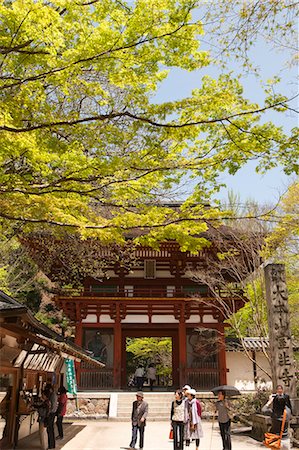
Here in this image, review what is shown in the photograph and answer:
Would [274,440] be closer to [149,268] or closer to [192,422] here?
[192,422]

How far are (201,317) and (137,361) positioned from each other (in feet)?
57.5

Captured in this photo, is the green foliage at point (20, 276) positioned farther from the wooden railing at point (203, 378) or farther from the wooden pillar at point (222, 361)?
the wooden pillar at point (222, 361)

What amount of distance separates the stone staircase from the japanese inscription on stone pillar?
269 inches

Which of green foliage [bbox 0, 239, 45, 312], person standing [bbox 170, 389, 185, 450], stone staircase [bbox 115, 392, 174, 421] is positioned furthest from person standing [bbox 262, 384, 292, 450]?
green foliage [bbox 0, 239, 45, 312]

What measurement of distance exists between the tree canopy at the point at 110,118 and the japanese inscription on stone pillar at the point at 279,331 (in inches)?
207

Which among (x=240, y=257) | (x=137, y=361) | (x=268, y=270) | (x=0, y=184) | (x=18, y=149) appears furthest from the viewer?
(x=137, y=361)

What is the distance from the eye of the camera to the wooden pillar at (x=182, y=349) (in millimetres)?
18641

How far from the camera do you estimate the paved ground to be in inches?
397

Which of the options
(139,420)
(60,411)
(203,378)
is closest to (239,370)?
(203,378)

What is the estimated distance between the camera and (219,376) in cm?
1878

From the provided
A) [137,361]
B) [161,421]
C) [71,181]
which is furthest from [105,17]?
[137,361]

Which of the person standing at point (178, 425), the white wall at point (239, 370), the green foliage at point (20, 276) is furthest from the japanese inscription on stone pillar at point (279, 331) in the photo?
the green foliage at point (20, 276)

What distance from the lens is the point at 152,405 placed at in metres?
17.0

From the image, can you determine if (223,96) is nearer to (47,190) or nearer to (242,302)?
(47,190)
